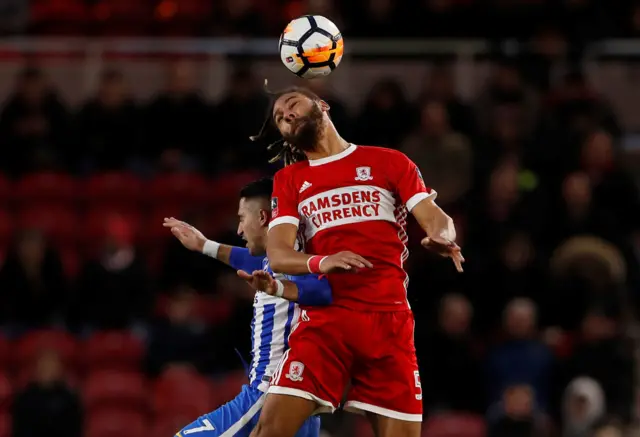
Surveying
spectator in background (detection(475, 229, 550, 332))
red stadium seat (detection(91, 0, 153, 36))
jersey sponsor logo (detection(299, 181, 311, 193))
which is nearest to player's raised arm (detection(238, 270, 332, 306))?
jersey sponsor logo (detection(299, 181, 311, 193))

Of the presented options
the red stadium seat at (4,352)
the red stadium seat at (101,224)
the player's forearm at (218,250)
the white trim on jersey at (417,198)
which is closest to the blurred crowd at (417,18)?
the red stadium seat at (101,224)

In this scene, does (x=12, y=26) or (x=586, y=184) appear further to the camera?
(x=12, y=26)

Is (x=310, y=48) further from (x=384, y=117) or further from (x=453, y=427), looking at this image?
(x=384, y=117)

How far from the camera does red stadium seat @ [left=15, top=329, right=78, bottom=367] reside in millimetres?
11429

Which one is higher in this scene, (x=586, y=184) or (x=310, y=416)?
(x=586, y=184)

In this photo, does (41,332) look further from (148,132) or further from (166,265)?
(148,132)

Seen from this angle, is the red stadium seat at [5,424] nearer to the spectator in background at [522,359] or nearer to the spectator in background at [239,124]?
the spectator in background at [239,124]

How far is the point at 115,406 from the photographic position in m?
11.3

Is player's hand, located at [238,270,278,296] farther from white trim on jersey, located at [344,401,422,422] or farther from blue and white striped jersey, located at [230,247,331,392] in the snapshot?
white trim on jersey, located at [344,401,422,422]

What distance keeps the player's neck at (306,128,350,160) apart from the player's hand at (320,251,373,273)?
72 cm

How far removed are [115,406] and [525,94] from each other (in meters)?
5.32

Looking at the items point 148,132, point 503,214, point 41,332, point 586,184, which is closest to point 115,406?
point 41,332

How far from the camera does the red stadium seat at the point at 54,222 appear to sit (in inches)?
496

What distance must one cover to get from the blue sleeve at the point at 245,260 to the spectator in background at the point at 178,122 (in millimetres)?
5598
